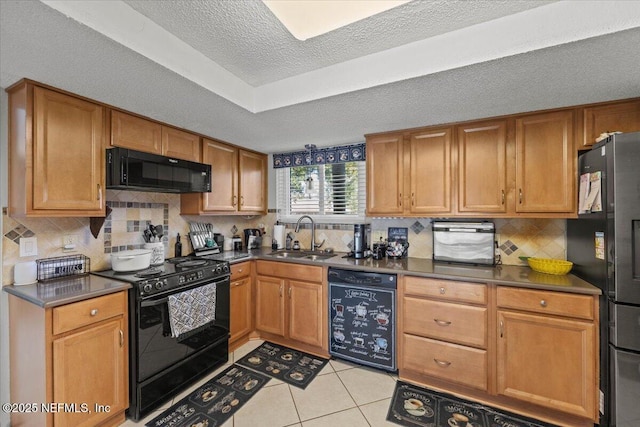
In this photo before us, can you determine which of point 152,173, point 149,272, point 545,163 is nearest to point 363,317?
point 149,272

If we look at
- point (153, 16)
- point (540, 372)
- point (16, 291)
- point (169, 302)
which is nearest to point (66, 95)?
point (153, 16)

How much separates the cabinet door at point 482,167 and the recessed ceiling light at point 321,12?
1.44 m

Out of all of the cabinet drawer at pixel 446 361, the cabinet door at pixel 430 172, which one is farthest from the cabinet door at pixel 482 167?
the cabinet drawer at pixel 446 361

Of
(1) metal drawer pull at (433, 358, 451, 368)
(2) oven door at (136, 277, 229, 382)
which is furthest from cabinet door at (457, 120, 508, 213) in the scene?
(2) oven door at (136, 277, 229, 382)

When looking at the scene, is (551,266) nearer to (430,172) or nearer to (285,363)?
(430,172)

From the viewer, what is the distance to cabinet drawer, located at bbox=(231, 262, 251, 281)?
9.04 feet

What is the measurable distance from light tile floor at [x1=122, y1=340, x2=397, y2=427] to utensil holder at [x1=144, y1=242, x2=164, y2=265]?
42.6 inches

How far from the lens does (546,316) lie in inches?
72.8

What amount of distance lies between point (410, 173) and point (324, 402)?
6.64 feet

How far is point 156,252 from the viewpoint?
2451 mm

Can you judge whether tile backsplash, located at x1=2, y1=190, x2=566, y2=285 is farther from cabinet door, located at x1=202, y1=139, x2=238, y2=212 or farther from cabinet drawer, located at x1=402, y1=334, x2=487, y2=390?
cabinet drawer, located at x1=402, y1=334, x2=487, y2=390

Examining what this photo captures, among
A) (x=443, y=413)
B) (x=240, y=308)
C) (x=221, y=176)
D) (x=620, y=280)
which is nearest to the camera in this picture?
(x=620, y=280)

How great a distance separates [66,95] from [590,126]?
3604 millimetres

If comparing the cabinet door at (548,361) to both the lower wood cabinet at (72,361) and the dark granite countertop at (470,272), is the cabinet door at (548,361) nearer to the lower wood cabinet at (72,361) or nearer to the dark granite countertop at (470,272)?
the dark granite countertop at (470,272)
